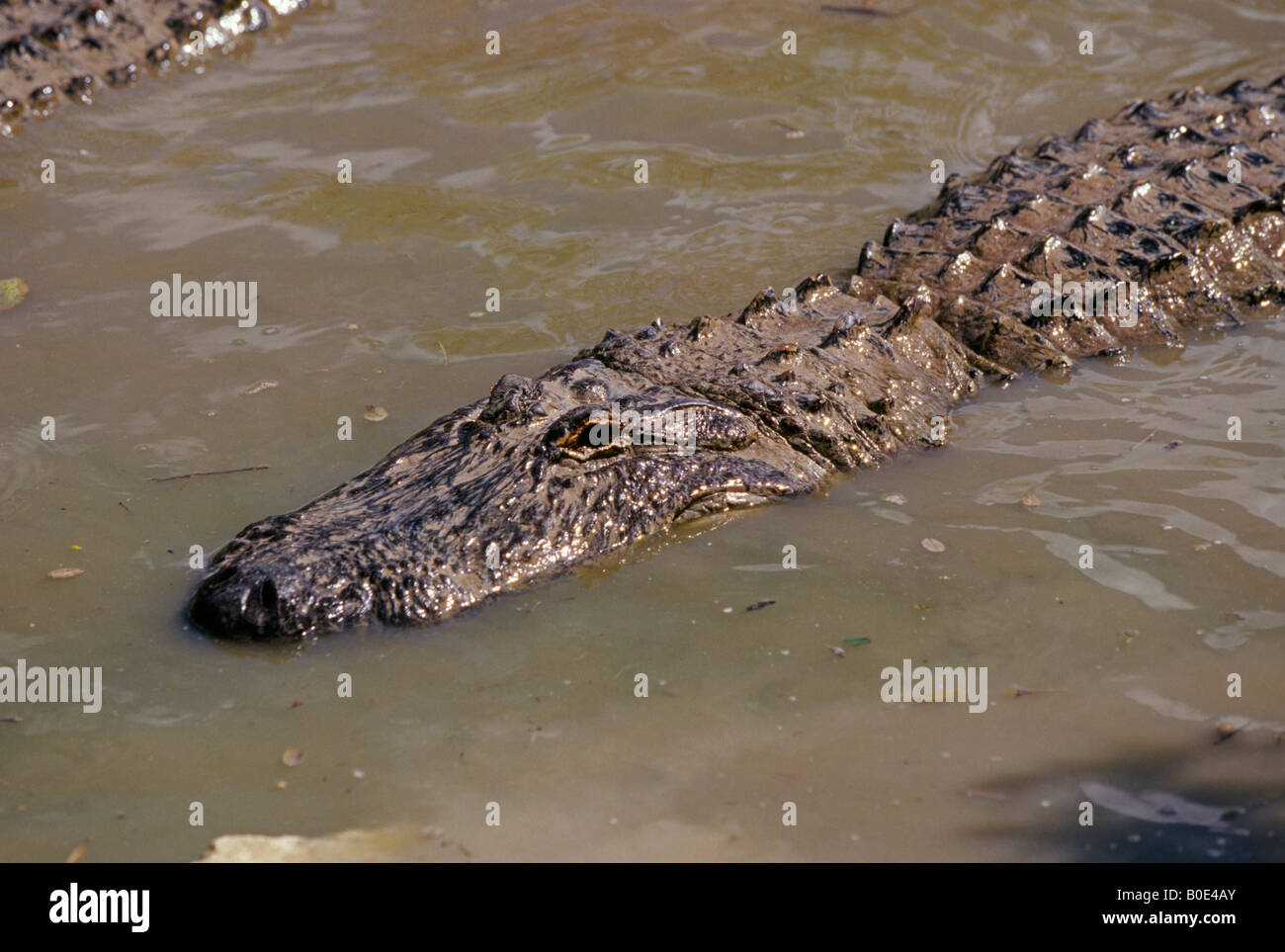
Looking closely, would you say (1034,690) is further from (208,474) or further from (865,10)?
(865,10)

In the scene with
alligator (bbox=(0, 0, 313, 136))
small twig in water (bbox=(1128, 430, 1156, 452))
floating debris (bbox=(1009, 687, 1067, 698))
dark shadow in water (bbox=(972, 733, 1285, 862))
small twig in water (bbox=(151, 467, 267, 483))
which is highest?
Answer: alligator (bbox=(0, 0, 313, 136))

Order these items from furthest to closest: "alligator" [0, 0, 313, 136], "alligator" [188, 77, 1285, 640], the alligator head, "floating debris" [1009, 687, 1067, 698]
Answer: "alligator" [0, 0, 313, 136], "alligator" [188, 77, 1285, 640], the alligator head, "floating debris" [1009, 687, 1067, 698]

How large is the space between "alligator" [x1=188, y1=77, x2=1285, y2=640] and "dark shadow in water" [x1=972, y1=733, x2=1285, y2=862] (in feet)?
6.75

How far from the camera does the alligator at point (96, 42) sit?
31.8ft

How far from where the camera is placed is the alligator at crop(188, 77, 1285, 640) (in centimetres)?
480

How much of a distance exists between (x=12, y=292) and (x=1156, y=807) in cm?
677

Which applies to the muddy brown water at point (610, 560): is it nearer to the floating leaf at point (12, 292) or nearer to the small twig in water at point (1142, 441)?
the small twig in water at point (1142, 441)

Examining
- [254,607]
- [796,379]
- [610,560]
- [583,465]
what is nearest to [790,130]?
[796,379]

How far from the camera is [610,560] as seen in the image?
5.21 m

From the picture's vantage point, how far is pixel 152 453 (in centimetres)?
598

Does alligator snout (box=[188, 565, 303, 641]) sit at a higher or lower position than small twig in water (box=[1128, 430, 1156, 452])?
higher

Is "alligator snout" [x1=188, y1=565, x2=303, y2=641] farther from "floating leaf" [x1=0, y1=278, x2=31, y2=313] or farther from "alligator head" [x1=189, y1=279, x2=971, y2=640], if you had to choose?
"floating leaf" [x1=0, y1=278, x2=31, y2=313]

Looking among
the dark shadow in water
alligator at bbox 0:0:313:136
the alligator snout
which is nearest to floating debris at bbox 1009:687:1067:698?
the dark shadow in water
